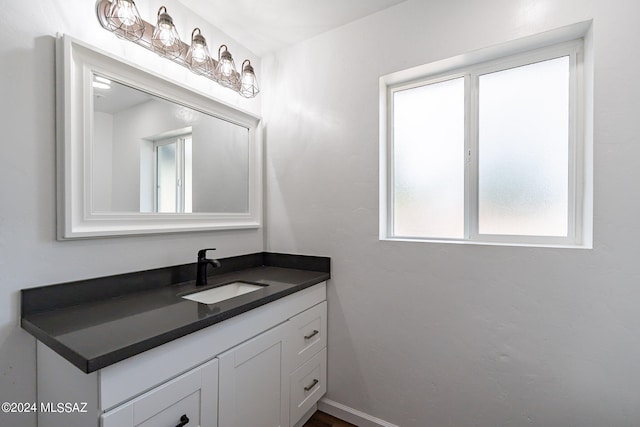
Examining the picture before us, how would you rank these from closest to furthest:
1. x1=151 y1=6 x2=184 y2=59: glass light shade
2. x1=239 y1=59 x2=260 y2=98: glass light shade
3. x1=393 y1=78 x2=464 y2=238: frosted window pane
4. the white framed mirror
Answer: the white framed mirror, x1=151 y1=6 x2=184 y2=59: glass light shade, x1=393 y1=78 x2=464 y2=238: frosted window pane, x1=239 y1=59 x2=260 y2=98: glass light shade

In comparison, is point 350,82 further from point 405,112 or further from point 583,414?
point 583,414

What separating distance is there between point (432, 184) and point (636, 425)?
1.28 metres

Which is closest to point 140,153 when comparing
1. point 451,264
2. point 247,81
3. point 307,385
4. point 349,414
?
point 247,81

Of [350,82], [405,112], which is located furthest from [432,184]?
[350,82]

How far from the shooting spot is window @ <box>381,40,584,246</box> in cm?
133

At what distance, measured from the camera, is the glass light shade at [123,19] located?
1.20 meters

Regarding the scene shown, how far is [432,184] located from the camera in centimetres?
165

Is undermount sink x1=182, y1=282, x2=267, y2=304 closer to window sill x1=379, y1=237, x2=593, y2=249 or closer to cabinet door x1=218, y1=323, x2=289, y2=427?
cabinet door x1=218, y1=323, x2=289, y2=427

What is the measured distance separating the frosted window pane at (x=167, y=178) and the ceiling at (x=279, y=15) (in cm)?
84

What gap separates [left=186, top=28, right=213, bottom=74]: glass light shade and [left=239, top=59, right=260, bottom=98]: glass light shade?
270 mm

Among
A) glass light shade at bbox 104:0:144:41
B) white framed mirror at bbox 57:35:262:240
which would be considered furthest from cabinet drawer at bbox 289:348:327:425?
glass light shade at bbox 104:0:144:41

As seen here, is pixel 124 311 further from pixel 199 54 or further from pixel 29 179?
pixel 199 54

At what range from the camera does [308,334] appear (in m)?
1.63

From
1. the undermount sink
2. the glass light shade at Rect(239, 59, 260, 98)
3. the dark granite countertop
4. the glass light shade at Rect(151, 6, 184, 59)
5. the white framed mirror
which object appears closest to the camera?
the dark granite countertop
